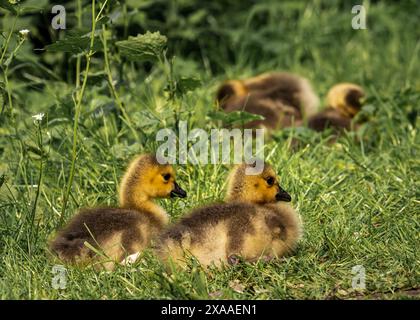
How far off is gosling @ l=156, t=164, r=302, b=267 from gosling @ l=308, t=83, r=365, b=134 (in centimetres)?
198

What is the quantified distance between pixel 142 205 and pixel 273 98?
225 cm

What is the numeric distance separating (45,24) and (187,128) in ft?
9.03

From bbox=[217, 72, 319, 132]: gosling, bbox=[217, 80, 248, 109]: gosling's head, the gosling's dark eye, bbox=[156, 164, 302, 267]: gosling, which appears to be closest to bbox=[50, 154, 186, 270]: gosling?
bbox=[156, 164, 302, 267]: gosling

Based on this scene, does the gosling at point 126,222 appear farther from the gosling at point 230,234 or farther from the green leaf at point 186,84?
the green leaf at point 186,84

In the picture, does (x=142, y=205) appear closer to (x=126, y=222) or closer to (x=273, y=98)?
(x=126, y=222)

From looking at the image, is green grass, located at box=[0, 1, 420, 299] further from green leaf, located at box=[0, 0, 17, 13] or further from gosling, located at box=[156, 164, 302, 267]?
green leaf, located at box=[0, 0, 17, 13]

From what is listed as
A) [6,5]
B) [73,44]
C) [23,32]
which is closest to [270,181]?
[73,44]

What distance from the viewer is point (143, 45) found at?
496 cm

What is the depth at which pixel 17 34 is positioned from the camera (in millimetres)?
4781

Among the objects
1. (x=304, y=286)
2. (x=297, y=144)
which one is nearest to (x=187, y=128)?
(x=297, y=144)

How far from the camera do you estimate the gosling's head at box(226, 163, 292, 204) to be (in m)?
4.47

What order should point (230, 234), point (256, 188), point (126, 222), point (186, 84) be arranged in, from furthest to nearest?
point (186, 84)
point (256, 188)
point (126, 222)
point (230, 234)

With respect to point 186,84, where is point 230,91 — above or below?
below
